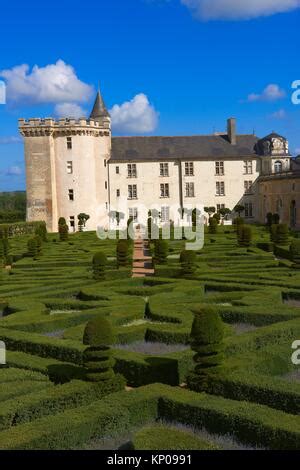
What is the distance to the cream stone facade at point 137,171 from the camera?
153ft

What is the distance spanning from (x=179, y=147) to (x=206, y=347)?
4259 cm

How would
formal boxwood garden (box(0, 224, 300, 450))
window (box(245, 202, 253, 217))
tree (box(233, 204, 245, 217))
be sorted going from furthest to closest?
window (box(245, 202, 253, 217)) → tree (box(233, 204, 245, 217)) → formal boxwood garden (box(0, 224, 300, 450))

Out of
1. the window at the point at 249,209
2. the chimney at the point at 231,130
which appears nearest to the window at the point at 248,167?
the chimney at the point at 231,130

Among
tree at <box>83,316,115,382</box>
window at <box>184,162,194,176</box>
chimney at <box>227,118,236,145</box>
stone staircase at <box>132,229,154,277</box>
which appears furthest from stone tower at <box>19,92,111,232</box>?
tree at <box>83,316,115,382</box>

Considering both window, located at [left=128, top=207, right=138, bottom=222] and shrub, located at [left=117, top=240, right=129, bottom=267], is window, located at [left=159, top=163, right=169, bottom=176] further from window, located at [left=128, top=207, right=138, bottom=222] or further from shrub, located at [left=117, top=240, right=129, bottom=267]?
shrub, located at [left=117, top=240, right=129, bottom=267]

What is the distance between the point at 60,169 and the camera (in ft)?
154

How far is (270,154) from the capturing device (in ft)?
158

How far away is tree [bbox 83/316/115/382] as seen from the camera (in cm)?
795

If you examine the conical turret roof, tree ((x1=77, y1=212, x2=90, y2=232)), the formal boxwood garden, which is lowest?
the formal boxwood garden

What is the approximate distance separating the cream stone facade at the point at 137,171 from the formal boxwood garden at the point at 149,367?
102ft

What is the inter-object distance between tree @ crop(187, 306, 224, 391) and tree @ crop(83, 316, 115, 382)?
117 cm

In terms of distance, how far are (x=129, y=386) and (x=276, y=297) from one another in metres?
6.09

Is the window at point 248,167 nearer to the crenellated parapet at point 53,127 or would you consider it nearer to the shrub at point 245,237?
the crenellated parapet at point 53,127
